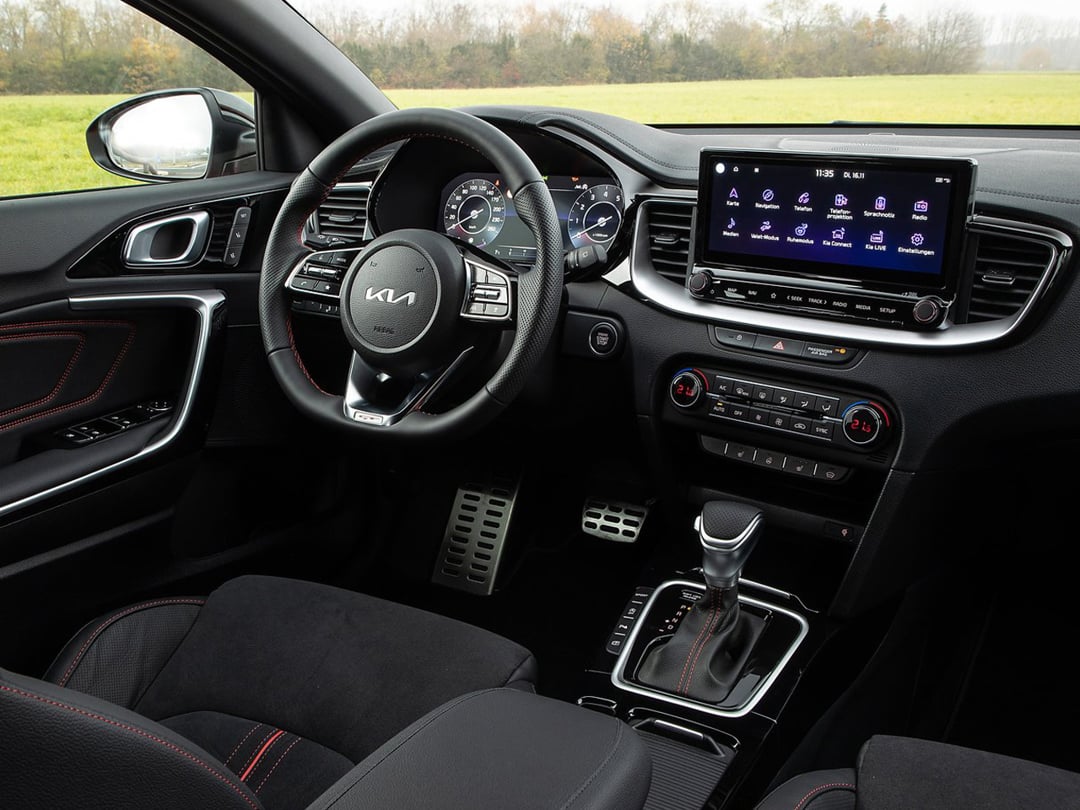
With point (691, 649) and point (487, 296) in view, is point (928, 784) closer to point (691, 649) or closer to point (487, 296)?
point (691, 649)

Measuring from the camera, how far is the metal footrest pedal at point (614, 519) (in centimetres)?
248

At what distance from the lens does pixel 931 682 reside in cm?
225

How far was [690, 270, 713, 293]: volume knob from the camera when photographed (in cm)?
196

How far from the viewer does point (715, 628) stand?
199 centimetres

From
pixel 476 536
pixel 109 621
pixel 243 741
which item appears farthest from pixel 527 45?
pixel 243 741

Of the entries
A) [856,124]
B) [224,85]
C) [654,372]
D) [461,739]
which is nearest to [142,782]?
[461,739]

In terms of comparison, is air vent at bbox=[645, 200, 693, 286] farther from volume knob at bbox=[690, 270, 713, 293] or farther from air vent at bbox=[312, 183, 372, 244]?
air vent at bbox=[312, 183, 372, 244]

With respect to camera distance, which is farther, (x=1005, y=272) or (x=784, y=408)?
(x=784, y=408)

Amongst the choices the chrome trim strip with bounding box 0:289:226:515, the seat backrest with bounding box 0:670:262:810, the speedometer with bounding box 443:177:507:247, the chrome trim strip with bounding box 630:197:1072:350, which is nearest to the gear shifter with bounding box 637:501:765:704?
the chrome trim strip with bounding box 630:197:1072:350

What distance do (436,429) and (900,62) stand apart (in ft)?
4.63

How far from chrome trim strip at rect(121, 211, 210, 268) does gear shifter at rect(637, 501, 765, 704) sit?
1.20 metres

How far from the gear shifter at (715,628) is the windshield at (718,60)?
931 millimetres

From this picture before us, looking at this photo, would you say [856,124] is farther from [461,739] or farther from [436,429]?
[461,739]

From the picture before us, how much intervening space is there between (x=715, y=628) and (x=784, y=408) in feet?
1.44
